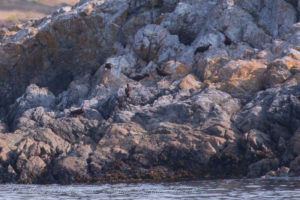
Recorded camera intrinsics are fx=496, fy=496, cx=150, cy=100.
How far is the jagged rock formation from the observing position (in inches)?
822

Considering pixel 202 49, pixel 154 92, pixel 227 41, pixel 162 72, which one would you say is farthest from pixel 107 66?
pixel 227 41

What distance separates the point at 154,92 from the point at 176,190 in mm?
10092

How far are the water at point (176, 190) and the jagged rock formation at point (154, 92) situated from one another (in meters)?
2.09

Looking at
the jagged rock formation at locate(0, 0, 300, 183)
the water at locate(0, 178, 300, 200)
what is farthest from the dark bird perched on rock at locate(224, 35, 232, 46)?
the water at locate(0, 178, 300, 200)

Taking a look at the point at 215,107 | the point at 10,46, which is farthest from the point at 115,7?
the point at 215,107

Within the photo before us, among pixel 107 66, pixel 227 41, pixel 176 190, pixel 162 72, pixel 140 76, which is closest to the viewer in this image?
pixel 176 190

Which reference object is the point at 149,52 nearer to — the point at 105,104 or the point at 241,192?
the point at 105,104

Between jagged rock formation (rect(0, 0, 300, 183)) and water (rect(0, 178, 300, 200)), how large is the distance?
2088mm

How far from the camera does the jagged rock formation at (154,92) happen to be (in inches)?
822

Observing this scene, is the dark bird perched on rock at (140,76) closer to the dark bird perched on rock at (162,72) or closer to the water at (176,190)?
the dark bird perched on rock at (162,72)

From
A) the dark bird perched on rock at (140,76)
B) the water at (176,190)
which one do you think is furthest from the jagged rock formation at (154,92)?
the water at (176,190)

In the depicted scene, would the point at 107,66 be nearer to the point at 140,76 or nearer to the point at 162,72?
the point at 140,76

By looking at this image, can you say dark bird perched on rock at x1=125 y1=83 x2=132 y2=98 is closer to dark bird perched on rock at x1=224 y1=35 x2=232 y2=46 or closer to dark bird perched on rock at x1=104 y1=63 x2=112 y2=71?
dark bird perched on rock at x1=104 y1=63 x2=112 y2=71

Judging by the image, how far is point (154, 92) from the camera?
25.9 meters
